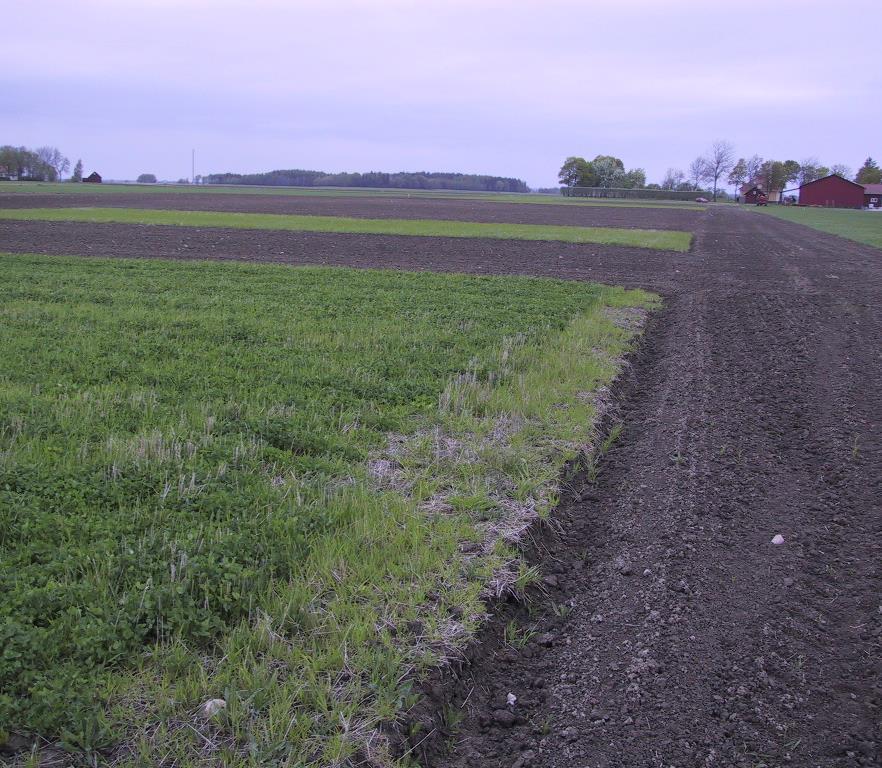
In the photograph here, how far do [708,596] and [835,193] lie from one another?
137 meters

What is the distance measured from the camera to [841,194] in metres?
122

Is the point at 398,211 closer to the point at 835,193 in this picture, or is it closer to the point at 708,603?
the point at 708,603

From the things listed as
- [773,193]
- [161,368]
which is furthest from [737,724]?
[773,193]

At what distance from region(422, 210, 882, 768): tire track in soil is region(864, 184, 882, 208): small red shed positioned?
133904 millimetres

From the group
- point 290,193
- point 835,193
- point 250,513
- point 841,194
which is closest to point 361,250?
point 250,513

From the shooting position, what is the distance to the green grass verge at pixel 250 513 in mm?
3250

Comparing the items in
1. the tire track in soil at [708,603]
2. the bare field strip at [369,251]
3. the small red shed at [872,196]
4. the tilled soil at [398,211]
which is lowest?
the tire track in soil at [708,603]

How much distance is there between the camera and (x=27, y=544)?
13.9 ft

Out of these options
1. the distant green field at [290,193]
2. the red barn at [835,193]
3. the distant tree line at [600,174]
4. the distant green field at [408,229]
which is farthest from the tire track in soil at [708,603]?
the distant tree line at [600,174]

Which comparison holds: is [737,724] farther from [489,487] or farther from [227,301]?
[227,301]

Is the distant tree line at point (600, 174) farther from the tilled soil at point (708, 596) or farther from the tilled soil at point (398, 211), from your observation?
the tilled soil at point (708, 596)

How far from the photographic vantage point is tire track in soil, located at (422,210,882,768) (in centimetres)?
336

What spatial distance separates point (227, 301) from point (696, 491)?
9212mm

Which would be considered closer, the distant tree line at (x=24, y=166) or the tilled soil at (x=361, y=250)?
the tilled soil at (x=361, y=250)
